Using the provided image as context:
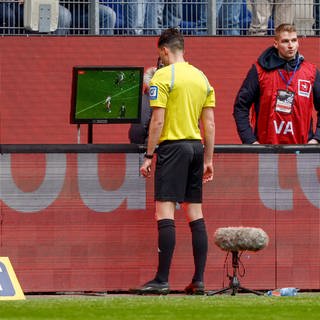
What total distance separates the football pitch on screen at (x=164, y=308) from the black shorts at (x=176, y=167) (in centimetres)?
88

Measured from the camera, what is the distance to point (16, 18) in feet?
57.4

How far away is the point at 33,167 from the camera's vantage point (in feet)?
39.2

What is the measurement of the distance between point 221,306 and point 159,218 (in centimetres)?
148

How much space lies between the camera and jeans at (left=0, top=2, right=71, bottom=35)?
17.3m

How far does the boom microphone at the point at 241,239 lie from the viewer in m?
11.5

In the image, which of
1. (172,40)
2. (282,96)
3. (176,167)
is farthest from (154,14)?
(176,167)

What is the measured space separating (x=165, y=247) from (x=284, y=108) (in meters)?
2.04

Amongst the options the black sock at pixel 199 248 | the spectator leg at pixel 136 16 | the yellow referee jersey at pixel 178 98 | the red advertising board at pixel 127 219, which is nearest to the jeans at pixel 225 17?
the spectator leg at pixel 136 16

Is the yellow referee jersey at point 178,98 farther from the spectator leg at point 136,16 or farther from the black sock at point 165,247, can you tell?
the spectator leg at point 136,16

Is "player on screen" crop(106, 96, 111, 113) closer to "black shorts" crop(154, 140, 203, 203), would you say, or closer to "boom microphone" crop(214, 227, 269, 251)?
"black shorts" crop(154, 140, 203, 203)

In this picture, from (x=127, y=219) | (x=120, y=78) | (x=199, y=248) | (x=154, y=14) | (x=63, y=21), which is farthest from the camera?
(x=63, y=21)

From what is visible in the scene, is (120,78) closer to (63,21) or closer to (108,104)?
(108,104)

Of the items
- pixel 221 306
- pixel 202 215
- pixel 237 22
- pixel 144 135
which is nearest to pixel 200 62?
pixel 237 22

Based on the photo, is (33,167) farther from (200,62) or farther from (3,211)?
(200,62)
